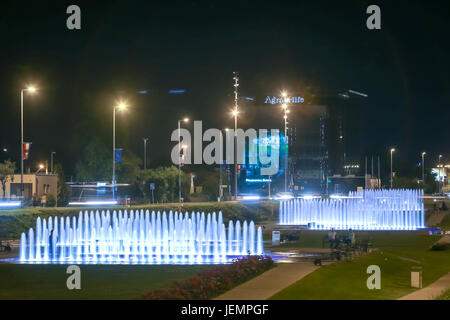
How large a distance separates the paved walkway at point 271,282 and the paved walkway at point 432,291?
3613mm

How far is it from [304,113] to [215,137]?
140 feet

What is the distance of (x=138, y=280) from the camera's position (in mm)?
23734

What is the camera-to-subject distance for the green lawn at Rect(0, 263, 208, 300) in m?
20.9

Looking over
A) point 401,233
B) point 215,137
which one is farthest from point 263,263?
point 215,137

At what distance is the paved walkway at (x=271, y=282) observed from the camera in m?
19.9

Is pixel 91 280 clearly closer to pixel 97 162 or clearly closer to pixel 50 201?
pixel 50 201

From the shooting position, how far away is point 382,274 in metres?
25.9

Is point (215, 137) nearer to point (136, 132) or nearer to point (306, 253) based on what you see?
point (136, 132)

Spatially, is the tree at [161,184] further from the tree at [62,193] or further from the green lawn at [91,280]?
the green lawn at [91,280]

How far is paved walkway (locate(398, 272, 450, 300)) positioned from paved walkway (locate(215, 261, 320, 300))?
142 inches

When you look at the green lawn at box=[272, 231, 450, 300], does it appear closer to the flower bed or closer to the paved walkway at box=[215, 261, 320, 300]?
the paved walkway at box=[215, 261, 320, 300]

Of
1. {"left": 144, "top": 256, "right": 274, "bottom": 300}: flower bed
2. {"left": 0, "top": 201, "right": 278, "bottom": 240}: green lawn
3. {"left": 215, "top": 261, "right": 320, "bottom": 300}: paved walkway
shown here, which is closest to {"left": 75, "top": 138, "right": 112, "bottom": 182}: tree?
{"left": 0, "top": 201, "right": 278, "bottom": 240}: green lawn

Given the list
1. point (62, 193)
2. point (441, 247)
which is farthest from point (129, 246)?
point (62, 193)

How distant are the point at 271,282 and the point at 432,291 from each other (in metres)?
4.74
